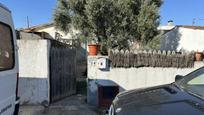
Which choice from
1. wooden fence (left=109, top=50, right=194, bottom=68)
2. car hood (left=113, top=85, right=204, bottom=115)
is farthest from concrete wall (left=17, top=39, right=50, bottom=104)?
car hood (left=113, top=85, right=204, bottom=115)

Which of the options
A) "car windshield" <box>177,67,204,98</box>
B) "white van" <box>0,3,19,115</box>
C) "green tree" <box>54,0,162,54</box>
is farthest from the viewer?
"green tree" <box>54,0,162,54</box>

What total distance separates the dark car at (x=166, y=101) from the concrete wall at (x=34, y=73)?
6.05m

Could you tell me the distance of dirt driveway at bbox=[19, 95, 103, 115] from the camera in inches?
374

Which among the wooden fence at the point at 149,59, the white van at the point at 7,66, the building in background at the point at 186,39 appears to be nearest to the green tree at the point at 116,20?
the building in background at the point at 186,39

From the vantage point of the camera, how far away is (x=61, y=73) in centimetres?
1153

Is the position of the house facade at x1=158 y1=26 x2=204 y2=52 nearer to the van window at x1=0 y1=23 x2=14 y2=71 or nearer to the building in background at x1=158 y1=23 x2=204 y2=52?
the building in background at x1=158 y1=23 x2=204 y2=52

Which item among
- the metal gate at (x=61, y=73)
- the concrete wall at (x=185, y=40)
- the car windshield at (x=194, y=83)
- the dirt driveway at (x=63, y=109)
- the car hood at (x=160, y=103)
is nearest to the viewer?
the car hood at (x=160, y=103)

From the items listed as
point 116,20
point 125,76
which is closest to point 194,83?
point 125,76

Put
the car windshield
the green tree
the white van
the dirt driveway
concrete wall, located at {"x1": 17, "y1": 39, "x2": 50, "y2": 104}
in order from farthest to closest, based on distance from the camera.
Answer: the green tree < concrete wall, located at {"x1": 17, "y1": 39, "x2": 50, "y2": 104} < the dirt driveway < the white van < the car windshield

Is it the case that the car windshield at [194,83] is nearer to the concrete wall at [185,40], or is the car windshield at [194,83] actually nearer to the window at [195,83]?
the window at [195,83]

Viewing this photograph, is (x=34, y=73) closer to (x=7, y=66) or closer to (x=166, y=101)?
(x=7, y=66)

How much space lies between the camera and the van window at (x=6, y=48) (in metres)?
4.92

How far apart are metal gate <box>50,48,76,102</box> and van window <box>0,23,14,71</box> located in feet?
17.6

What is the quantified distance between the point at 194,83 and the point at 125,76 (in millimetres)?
5903
